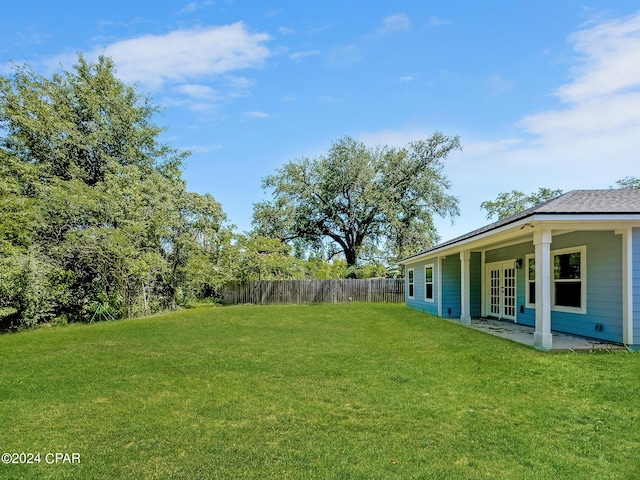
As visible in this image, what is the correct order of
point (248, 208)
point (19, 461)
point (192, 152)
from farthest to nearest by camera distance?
point (248, 208) < point (192, 152) < point (19, 461)

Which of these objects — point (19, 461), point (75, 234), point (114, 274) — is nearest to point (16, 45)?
point (75, 234)

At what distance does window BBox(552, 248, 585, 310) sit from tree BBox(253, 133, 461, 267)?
15.0 meters

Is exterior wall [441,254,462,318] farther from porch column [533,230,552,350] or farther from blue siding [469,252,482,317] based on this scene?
porch column [533,230,552,350]

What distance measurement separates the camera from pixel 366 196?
23.8 metres

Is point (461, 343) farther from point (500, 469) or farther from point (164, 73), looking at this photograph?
point (164, 73)

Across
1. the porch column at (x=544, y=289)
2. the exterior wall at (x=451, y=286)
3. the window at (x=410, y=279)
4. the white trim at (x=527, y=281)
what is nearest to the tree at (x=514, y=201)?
the window at (x=410, y=279)

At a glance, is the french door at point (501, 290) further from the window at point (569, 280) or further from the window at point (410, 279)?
the window at point (410, 279)

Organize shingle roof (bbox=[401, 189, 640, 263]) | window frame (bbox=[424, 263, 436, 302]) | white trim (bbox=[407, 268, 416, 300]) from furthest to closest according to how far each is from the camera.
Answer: white trim (bbox=[407, 268, 416, 300]), window frame (bbox=[424, 263, 436, 302]), shingle roof (bbox=[401, 189, 640, 263])

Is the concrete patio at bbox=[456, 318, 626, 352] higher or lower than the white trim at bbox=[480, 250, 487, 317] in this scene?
lower

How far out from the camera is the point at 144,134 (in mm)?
19859

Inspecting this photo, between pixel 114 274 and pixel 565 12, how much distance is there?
15.5 meters

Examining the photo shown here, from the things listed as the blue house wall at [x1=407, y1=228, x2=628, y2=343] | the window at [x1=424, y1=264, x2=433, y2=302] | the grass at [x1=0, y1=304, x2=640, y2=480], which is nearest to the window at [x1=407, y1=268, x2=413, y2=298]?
the window at [x1=424, y1=264, x2=433, y2=302]

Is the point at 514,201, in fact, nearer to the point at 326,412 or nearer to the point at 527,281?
the point at 527,281

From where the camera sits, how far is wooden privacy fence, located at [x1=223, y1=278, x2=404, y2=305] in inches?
762
